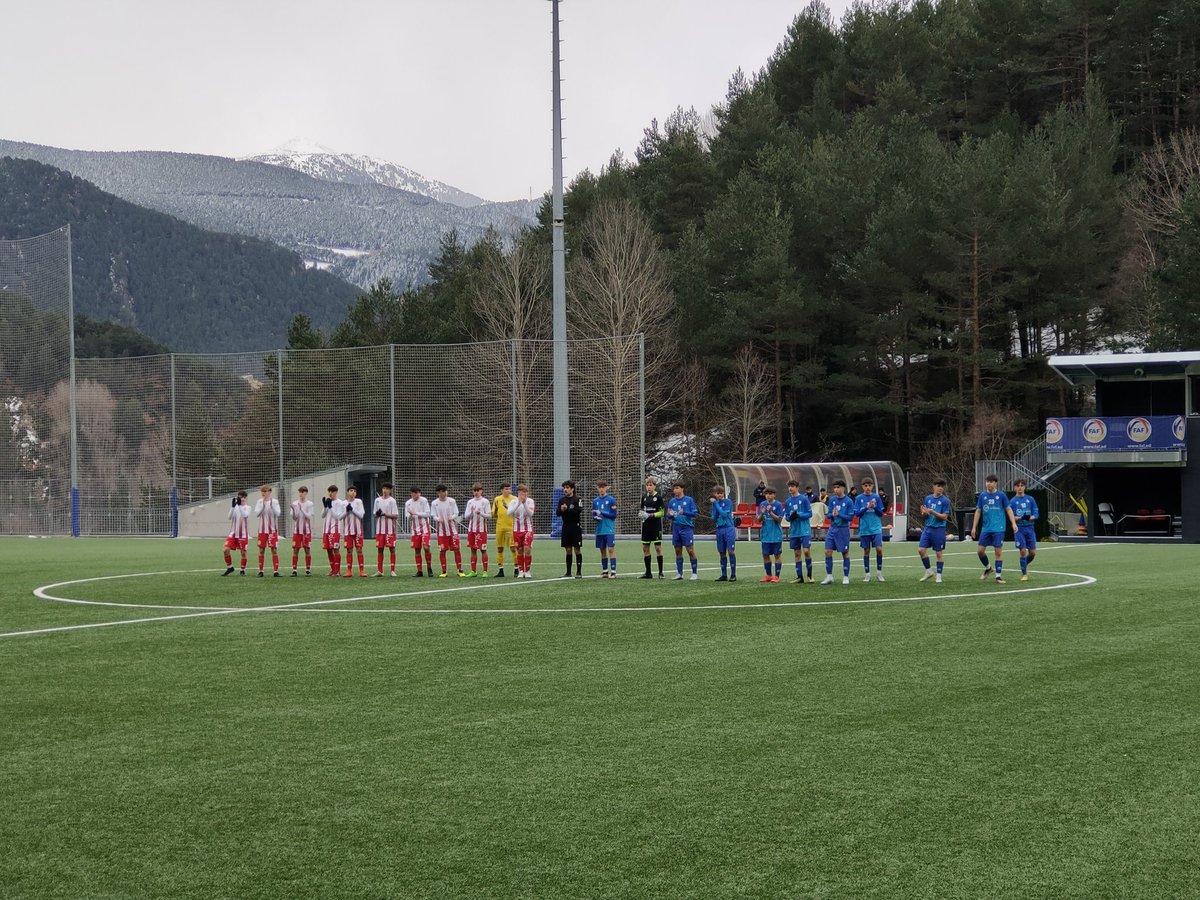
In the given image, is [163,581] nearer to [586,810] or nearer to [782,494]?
[586,810]

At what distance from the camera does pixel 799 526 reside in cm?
2134

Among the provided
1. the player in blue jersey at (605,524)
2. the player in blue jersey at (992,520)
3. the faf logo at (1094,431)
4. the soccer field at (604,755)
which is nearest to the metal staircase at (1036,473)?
the faf logo at (1094,431)

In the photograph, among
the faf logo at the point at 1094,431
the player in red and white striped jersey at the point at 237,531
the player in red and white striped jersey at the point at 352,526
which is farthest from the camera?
the faf logo at the point at 1094,431

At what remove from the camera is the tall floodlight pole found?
35094mm

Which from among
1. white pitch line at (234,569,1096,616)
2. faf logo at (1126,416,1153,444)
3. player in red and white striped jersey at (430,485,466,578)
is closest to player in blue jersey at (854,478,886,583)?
white pitch line at (234,569,1096,616)

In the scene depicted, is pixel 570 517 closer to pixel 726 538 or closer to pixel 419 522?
pixel 726 538

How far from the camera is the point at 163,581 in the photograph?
22.5 m

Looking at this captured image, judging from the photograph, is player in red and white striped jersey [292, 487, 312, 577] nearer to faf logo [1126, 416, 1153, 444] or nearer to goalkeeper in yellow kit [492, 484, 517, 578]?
goalkeeper in yellow kit [492, 484, 517, 578]

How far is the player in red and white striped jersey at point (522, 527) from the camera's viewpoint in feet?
75.4

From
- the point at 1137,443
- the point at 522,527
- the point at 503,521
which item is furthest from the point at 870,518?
the point at 1137,443

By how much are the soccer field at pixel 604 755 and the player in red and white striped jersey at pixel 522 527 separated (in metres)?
7.11

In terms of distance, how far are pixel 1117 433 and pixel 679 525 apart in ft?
78.7

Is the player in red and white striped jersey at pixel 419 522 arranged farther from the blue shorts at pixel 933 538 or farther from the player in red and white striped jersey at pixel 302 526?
the blue shorts at pixel 933 538

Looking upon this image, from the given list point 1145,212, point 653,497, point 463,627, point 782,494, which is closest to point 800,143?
point 1145,212
